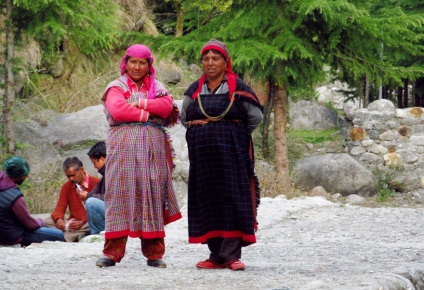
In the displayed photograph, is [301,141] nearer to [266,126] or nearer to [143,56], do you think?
[266,126]

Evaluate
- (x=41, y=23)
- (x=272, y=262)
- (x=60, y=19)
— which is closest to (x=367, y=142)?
(x=60, y=19)

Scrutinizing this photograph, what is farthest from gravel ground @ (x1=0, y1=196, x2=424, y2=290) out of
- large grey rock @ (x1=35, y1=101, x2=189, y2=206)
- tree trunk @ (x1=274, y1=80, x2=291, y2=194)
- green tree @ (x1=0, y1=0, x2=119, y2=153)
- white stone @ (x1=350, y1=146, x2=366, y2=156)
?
white stone @ (x1=350, y1=146, x2=366, y2=156)

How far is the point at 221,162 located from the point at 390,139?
13.2m

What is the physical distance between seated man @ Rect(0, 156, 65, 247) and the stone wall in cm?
1126

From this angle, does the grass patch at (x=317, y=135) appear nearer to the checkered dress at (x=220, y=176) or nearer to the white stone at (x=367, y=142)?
the white stone at (x=367, y=142)

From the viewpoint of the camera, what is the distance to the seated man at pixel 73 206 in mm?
10219

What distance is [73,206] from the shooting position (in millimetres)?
10445

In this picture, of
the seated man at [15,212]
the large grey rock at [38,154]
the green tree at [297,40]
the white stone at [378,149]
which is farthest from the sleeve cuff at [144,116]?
the white stone at [378,149]

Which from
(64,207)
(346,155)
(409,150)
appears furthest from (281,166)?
(64,207)

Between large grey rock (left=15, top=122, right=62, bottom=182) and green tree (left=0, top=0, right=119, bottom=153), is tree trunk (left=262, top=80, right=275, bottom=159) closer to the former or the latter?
large grey rock (left=15, top=122, right=62, bottom=182)

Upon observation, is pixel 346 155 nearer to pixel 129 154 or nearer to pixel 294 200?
pixel 294 200

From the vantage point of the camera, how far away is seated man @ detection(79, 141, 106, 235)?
9734mm

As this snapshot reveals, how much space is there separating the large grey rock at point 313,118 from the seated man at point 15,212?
66.9 feet

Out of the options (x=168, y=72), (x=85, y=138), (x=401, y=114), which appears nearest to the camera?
(x=85, y=138)
